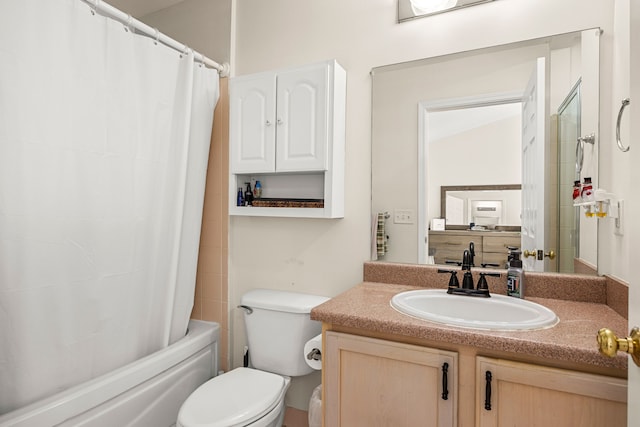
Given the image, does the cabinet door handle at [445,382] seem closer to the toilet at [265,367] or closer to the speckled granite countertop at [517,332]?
the speckled granite countertop at [517,332]

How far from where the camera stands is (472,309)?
57.0 inches

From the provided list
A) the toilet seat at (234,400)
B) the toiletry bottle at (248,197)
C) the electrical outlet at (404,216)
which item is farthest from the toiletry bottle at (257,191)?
Result: the toilet seat at (234,400)

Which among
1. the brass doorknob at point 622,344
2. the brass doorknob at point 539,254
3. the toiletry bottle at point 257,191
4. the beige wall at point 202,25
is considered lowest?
the brass doorknob at point 622,344

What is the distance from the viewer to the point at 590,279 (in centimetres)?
140

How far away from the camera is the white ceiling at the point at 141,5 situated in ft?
7.45

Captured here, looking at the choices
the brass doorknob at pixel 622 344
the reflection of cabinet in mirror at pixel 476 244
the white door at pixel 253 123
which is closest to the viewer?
the brass doorknob at pixel 622 344

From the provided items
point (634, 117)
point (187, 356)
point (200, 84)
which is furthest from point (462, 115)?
point (187, 356)

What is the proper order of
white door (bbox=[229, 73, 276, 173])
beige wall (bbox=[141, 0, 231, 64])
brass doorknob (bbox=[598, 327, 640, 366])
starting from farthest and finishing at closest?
beige wall (bbox=[141, 0, 231, 64]), white door (bbox=[229, 73, 276, 173]), brass doorknob (bbox=[598, 327, 640, 366])

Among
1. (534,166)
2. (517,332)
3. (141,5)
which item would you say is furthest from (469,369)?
(141,5)

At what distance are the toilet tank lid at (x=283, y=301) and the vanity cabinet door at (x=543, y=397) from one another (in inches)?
34.5

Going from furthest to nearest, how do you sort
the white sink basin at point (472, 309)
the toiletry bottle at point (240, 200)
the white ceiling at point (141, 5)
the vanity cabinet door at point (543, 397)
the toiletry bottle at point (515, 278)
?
the white ceiling at point (141, 5)
the toiletry bottle at point (240, 200)
the toiletry bottle at point (515, 278)
the white sink basin at point (472, 309)
the vanity cabinet door at point (543, 397)

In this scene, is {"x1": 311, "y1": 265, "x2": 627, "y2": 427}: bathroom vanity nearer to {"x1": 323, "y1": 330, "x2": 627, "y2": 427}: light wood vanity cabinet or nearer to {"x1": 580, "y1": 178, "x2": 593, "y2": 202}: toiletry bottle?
→ {"x1": 323, "y1": 330, "x2": 627, "y2": 427}: light wood vanity cabinet

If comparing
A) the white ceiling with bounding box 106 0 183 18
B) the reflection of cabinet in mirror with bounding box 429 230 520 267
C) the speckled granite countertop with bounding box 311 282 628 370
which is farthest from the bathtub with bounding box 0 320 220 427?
the white ceiling with bounding box 106 0 183 18

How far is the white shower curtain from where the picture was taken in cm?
123
